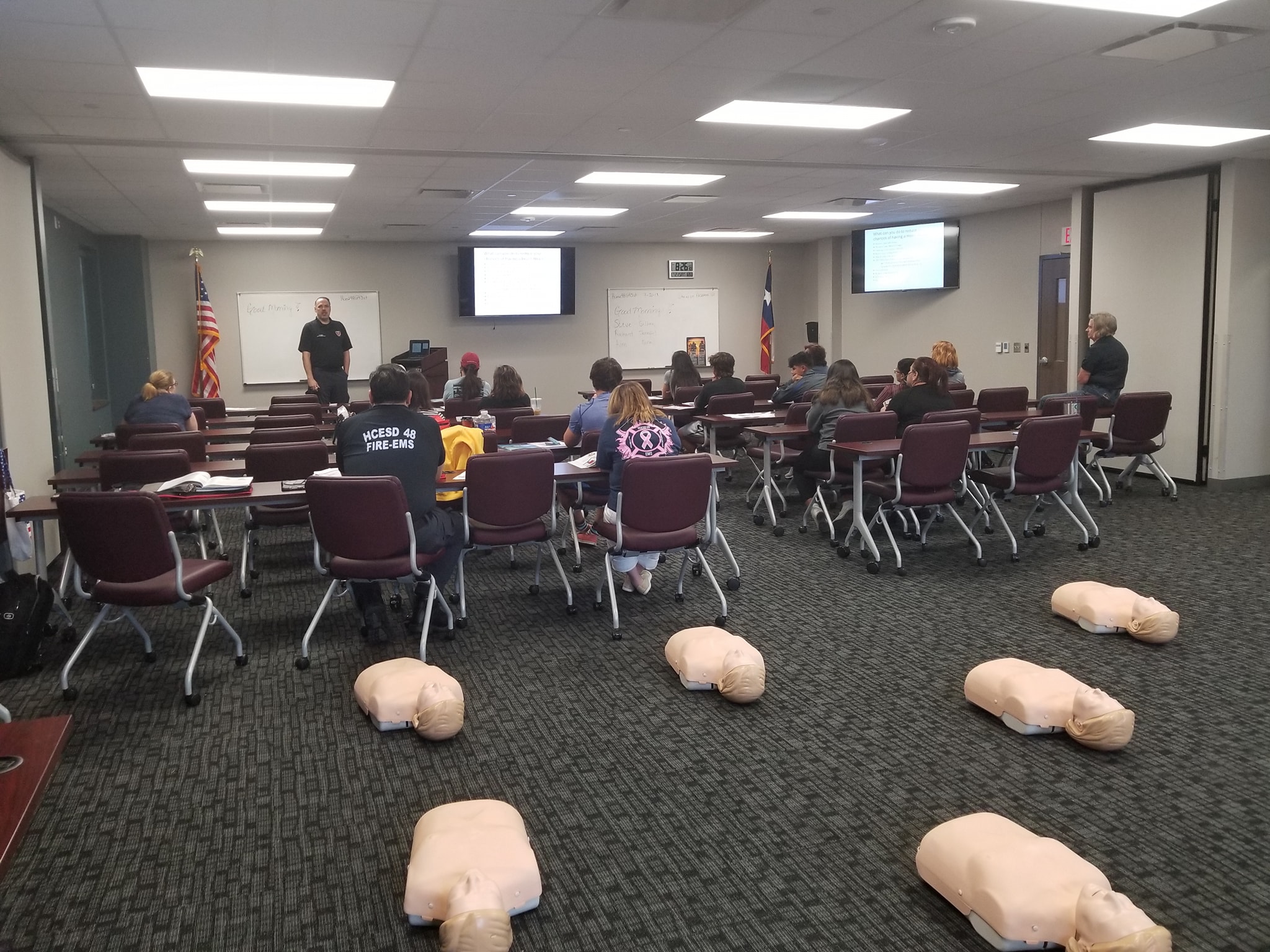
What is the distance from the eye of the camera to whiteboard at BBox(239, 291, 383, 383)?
12914 millimetres

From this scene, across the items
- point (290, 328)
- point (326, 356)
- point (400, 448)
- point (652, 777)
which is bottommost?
point (652, 777)

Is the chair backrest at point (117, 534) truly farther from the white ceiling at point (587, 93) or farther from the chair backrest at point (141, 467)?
the white ceiling at point (587, 93)

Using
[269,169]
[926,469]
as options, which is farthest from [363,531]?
[269,169]

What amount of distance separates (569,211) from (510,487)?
6.54m

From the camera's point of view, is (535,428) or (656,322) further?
(656,322)

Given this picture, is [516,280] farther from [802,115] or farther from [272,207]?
[802,115]

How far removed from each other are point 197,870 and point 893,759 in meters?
2.21

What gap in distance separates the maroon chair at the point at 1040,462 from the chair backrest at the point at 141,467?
493cm

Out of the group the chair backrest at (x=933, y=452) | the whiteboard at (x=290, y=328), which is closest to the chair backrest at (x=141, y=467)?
the chair backrest at (x=933, y=452)

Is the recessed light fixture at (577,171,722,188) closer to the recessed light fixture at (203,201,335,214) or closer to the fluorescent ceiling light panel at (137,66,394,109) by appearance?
the recessed light fixture at (203,201,335,214)

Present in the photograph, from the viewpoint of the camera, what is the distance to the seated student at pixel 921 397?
6.75 metres

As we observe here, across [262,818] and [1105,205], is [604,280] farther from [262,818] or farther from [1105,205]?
[262,818]

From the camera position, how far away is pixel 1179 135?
22.9ft

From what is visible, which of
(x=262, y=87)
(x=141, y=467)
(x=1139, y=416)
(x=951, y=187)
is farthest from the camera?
(x=951, y=187)
